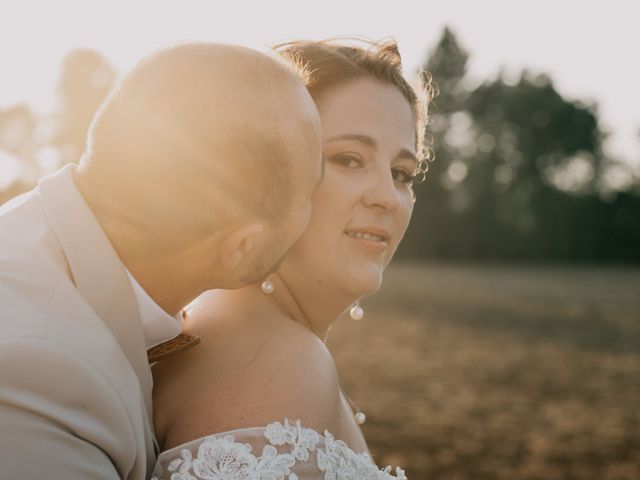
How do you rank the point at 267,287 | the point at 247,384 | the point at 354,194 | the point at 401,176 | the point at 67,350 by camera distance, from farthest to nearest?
the point at 401,176, the point at 354,194, the point at 267,287, the point at 247,384, the point at 67,350

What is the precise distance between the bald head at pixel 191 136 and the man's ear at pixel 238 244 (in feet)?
0.25

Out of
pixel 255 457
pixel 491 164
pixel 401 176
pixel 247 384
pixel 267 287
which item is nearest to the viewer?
pixel 255 457

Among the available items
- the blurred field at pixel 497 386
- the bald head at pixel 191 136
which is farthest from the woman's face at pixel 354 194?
the blurred field at pixel 497 386

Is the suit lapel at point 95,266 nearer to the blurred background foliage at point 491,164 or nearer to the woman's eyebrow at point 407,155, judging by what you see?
the woman's eyebrow at point 407,155

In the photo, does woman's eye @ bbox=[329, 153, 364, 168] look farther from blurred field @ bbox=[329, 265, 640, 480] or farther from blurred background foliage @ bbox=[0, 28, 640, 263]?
blurred background foliage @ bbox=[0, 28, 640, 263]

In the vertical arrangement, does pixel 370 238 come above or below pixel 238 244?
above

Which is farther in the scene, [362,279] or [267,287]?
[362,279]

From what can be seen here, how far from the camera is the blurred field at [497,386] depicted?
7941 mm

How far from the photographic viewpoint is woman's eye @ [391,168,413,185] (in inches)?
119

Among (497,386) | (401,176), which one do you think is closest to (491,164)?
(497,386)

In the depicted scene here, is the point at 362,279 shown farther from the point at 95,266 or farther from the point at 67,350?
the point at 67,350

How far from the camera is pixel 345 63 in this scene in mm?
2949

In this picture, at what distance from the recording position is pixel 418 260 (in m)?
47.4

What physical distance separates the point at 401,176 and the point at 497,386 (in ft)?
29.2
